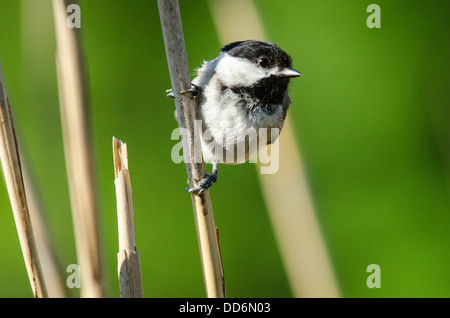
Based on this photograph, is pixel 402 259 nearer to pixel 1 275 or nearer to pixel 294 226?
pixel 294 226

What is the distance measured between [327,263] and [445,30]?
42.7 inches

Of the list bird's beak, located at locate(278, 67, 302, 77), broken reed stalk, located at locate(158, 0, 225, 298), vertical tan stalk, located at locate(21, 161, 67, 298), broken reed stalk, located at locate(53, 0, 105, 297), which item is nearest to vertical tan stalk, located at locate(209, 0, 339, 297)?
bird's beak, located at locate(278, 67, 302, 77)

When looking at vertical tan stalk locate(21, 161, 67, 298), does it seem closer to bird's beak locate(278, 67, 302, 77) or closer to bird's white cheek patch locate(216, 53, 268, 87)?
bird's white cheek patch locate(216, 53, 268, 87)

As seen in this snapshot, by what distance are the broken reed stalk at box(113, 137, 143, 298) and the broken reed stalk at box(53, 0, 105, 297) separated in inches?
3.4

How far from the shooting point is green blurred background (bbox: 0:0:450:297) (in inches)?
71.3

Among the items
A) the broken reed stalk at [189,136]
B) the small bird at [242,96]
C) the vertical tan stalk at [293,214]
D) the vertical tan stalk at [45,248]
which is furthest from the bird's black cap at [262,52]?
the vertical tan stalk at [45,248]

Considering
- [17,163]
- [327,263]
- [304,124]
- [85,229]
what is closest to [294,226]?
[327,263]

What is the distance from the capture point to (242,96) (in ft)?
5.17

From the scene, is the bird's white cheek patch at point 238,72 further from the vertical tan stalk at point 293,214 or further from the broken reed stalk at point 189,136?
the broken reed stalk at point 189,136

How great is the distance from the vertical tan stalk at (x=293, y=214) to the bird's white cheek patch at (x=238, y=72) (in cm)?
15

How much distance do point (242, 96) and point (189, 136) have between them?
411 millimetres

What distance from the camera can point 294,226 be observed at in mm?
1722

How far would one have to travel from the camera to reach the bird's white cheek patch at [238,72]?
159cm

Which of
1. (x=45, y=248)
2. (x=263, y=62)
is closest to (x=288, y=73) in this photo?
(x=263, y=62)
